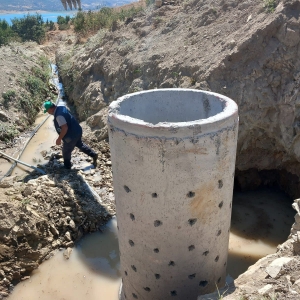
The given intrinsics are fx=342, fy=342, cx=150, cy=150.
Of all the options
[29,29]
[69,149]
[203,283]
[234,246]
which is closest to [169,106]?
[203,283]

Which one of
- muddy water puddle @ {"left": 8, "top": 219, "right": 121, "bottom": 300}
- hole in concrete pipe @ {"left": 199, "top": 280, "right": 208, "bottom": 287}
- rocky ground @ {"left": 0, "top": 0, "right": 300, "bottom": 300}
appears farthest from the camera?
rocky ground @ {"left": 0, "top": 0, "right": 300, "bottom": 300}

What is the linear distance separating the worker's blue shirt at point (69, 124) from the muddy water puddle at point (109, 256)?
2055 mm

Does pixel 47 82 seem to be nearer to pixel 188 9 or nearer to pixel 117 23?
pixel 117 23

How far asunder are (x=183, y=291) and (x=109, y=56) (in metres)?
9.09

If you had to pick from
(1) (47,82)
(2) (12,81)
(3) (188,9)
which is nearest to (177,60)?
(3) (188,9)

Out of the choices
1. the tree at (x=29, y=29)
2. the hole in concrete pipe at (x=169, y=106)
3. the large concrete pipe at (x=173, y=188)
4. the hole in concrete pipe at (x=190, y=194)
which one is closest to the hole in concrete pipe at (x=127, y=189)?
the large concrete pipe at (x=173, y=188)

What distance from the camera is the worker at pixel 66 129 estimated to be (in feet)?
22.3

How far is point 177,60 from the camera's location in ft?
27.7

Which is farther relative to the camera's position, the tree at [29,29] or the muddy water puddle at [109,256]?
the tree at [29,29]

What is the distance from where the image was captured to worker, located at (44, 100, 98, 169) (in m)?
6.81

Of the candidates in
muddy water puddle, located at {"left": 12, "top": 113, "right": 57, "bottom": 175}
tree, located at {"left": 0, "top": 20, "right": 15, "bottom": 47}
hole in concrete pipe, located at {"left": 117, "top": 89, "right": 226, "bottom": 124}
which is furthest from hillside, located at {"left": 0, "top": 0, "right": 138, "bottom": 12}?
hole in concrete pipe, located at {"left": 117, "top": 89, "right": 226, "bottom": 124}

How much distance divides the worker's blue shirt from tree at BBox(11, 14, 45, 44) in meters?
19.6

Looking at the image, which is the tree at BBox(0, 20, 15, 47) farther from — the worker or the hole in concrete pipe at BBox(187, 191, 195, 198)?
the hole in concrete pipe at BBox(187, 191, 195, 198)

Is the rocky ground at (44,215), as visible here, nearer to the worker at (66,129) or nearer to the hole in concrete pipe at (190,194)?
the worker at (66,129)
